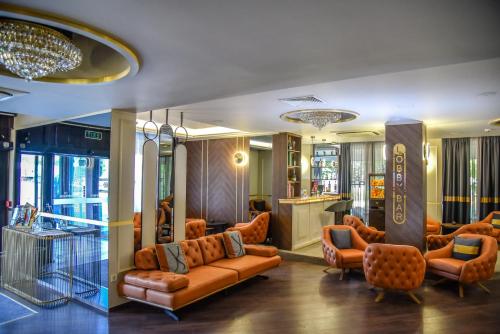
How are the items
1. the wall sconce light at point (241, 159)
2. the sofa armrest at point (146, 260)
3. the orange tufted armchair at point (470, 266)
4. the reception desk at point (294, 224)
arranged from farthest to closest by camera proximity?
the wall sconce light at point (241, 159) → the reception desk at point (294, 224) → the orange tufted armchair at point (470, 266) → the sofa armrest at point (146, 260)

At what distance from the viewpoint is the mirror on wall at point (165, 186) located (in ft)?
17.7


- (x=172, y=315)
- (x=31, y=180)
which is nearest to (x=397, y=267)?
(x=172, y=315)

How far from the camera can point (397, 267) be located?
15.9 ft

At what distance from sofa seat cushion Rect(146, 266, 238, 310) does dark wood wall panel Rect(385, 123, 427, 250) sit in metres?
3.37

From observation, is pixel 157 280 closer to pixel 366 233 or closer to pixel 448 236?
pixel 366 233

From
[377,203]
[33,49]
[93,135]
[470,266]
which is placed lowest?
[470,266]

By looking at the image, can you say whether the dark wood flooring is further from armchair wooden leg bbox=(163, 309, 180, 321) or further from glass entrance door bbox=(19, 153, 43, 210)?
glass entrance door bbox=(19, 153, 43, 210)

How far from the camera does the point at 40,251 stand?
543cm

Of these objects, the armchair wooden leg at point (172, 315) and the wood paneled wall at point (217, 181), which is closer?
the armchair wooden leg at point (172, 315)

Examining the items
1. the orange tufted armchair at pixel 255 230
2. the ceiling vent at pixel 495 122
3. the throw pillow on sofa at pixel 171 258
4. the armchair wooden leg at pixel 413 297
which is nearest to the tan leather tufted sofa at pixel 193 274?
the throw pillow on sofa at pixel 171 258

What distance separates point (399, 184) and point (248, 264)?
3.27 metres

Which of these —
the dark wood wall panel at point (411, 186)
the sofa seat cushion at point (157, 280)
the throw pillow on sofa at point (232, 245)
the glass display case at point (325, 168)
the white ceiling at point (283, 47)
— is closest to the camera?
the white ceiling at point (283, 47)

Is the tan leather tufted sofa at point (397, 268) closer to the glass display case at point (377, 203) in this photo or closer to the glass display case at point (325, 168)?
the glass display case at point (377, 203)

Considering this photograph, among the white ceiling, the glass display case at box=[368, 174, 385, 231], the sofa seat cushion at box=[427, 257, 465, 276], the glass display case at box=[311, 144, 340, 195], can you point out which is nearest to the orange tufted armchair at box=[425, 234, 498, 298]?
the sofa seat cushion at box=[427, 257, 465, 276]
